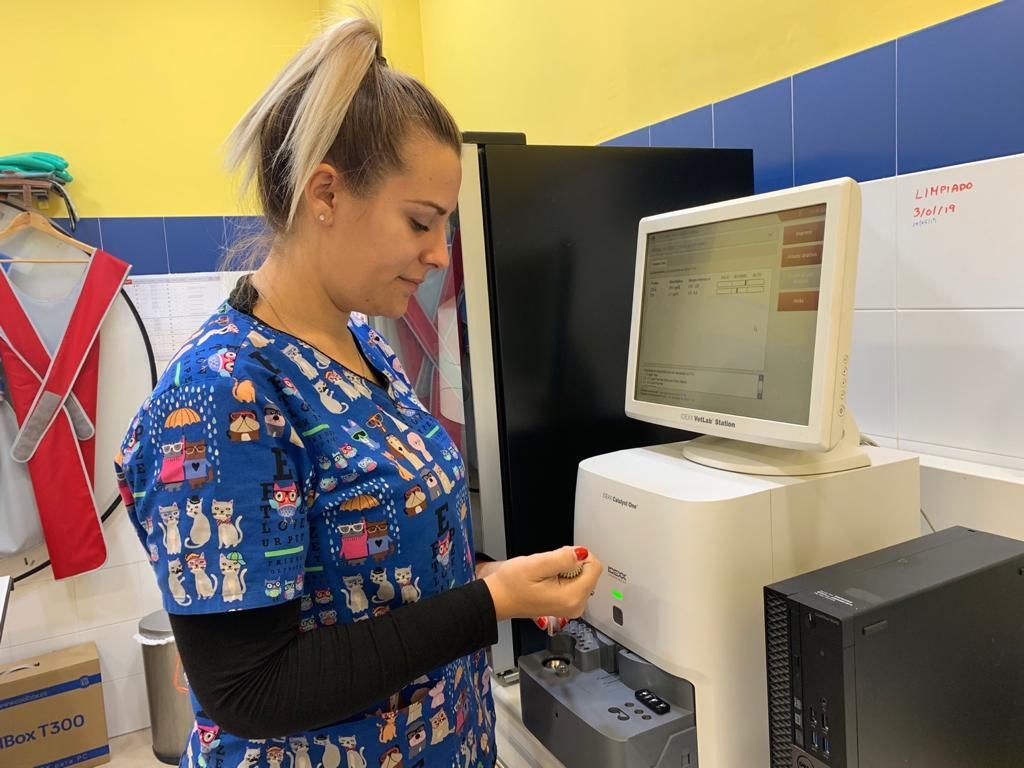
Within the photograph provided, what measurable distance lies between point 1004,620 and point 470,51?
2.38 metres

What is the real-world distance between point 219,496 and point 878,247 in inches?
43.1

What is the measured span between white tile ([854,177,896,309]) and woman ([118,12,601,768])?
2.39ft

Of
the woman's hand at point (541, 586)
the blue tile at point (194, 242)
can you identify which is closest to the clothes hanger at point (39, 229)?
the blue tile at point (194, 242)

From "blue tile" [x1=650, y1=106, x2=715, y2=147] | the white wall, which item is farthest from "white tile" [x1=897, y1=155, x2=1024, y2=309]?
"blue tile" [x1=650, y1=106, x2=715, y2=147]

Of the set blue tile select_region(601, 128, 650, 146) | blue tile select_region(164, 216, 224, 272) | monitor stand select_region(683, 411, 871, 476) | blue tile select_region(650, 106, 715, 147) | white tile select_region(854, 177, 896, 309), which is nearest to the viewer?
monitor stand select_region(683, 411, 871, 476)

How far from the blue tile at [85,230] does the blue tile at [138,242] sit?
22 millimetres

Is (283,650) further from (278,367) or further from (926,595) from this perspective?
(926,595)

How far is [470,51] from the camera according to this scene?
→ 8.55ft

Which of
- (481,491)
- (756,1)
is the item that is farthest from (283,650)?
(756,1)

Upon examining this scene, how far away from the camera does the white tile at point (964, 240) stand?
3.47 feet

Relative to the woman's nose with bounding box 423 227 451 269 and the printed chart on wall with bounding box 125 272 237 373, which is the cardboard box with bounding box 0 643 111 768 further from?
the woman's nose with bounding box 423 227 451 269

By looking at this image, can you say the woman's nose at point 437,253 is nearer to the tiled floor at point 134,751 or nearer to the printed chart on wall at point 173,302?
the printed chart on wall at point 173,302

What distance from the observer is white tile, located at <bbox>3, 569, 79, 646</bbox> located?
263 cm

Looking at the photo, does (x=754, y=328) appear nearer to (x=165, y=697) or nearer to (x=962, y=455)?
(x=962, y=455)
